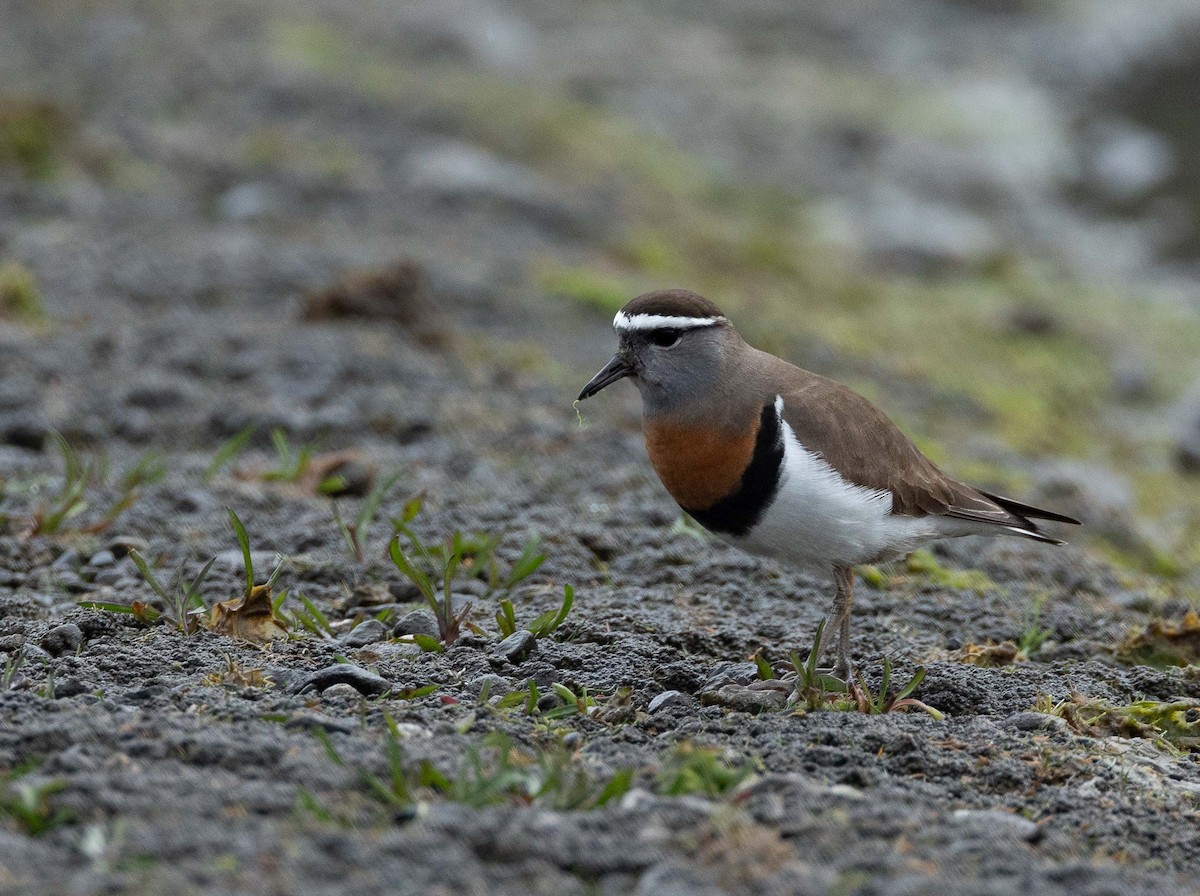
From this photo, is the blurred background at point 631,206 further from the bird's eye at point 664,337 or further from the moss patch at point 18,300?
the bird's eye at point 664,337

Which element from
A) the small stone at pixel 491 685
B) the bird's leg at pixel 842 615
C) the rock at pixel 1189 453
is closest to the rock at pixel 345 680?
the small stone at pixel 491 685

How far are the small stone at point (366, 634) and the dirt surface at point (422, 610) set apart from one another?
0.01 m

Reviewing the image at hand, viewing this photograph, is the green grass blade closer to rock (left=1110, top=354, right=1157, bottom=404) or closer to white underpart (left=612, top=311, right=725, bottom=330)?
white underpart (left=612, top=311, right=725, bottom=330)

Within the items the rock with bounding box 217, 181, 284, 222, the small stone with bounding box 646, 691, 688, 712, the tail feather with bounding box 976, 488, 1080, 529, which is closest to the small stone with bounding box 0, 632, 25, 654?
the small stone with bounding box 646, 691, 688, 712

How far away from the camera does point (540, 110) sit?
13.4m

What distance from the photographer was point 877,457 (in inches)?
199

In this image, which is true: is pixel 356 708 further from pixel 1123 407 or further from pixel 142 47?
pixel 142 47

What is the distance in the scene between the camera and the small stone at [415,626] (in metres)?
4.96

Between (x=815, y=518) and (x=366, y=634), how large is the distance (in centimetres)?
153

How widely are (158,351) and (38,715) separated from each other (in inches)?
168

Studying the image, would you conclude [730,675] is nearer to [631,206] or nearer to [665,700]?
[665,700]

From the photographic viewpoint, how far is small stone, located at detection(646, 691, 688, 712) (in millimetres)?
4449

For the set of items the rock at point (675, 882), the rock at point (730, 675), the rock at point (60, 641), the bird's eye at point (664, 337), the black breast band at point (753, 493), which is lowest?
the rock at point (60, 641)

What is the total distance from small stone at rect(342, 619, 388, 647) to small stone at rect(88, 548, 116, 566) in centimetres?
120
